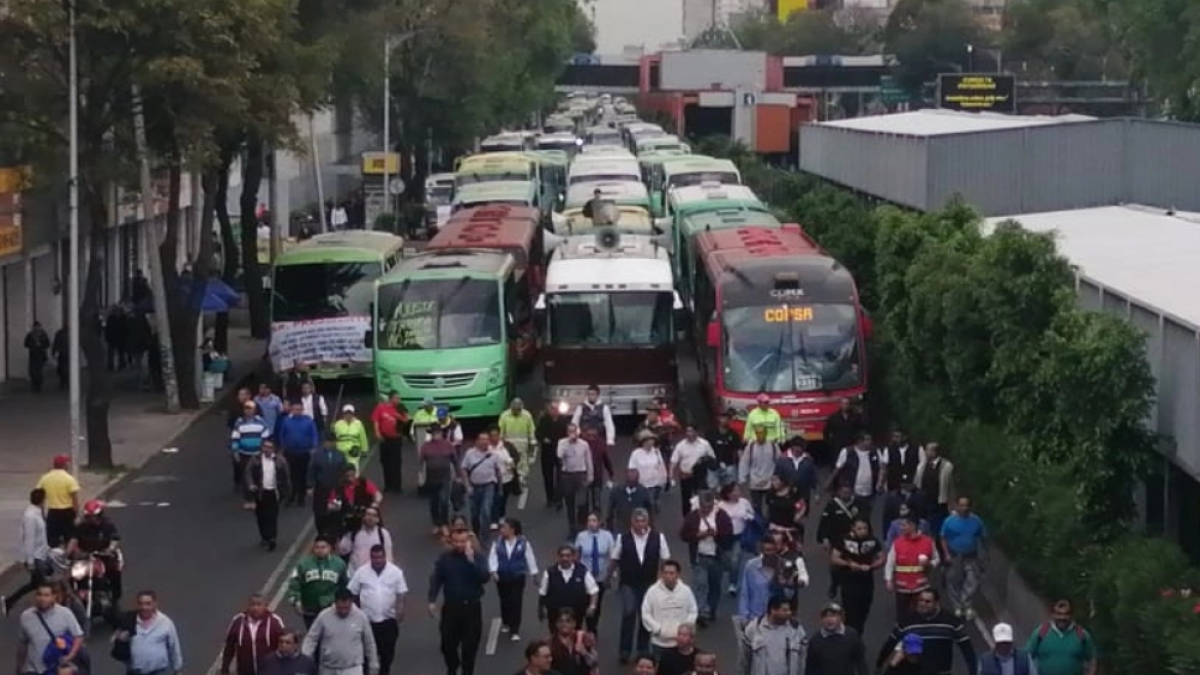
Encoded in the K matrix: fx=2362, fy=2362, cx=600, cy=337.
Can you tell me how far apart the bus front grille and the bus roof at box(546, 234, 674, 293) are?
6.15 feet

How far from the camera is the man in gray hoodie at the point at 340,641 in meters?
16.7

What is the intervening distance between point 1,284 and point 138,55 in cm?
1129

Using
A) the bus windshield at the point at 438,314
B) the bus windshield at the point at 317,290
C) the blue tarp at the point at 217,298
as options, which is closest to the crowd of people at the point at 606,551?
the bus windshield at the point at 438,314

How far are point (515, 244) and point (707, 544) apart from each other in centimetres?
2056

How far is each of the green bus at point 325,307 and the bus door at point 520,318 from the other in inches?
97.9

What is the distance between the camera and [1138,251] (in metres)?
27.3

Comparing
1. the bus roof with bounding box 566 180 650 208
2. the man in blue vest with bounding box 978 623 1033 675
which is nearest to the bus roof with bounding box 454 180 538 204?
the bus roof with bounding box 566 180 650 208

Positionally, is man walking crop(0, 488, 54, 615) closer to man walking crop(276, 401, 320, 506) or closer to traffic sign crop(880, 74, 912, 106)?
man walking crop(276, 401, 320, 506)

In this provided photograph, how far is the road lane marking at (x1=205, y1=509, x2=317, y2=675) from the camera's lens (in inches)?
921

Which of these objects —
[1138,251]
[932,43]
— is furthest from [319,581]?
[932,43]

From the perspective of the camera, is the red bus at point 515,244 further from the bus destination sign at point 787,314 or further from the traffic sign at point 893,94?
the traffic sign at point 893,94

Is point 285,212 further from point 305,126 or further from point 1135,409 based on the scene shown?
point 1135,409

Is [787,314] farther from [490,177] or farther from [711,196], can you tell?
[490,177]

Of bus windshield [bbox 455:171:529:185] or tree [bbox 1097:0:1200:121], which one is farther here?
bus windshield [bbox 455:171:529:185]
